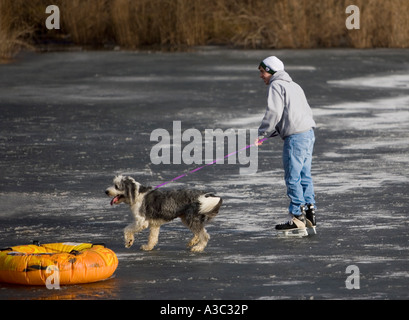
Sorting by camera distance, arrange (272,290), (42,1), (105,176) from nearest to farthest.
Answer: (272,290) → (105,176) → (42,1)

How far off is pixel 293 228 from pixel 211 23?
24929 mm

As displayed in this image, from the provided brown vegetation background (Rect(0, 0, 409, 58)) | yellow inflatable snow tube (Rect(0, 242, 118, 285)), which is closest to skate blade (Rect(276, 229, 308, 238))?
yellow inflatable snow tube (Rect(0, 242, 118, 285))

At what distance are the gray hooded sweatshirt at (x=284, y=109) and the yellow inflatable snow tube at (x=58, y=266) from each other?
2.61 meters

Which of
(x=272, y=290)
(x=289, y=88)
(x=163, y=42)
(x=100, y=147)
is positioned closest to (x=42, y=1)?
(x=163, y=42)

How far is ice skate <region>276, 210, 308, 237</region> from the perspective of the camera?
35.3 feet

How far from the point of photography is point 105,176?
1402cm

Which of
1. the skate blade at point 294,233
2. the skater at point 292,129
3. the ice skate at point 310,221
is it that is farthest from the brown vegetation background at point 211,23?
the skate blade at point 294,233

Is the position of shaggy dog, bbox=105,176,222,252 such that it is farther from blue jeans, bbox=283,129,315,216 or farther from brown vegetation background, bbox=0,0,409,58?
brown vegetation background, bbox=0,0,409,58

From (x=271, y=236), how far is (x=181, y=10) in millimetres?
22085

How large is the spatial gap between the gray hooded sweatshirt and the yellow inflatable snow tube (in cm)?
261

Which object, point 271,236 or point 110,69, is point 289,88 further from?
point 110,69

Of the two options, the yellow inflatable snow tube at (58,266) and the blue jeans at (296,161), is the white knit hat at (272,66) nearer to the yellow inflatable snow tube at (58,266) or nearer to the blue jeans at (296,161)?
the blue jeans at (296,161)

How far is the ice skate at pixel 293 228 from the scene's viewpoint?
35.3 ft

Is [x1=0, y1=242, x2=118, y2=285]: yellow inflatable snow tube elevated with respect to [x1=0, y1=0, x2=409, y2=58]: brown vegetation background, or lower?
lower
